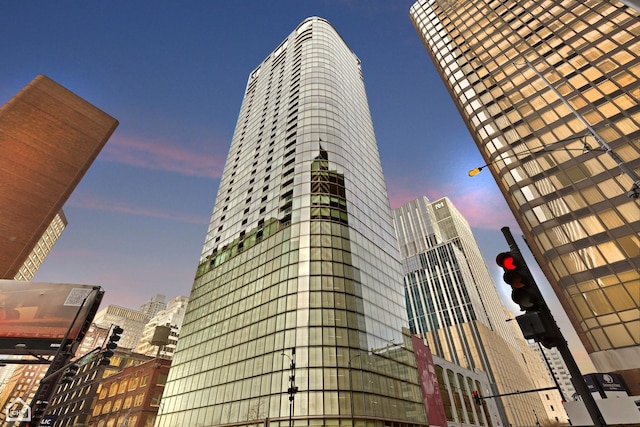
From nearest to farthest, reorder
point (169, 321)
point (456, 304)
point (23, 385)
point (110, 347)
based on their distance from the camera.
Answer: point (110, 347)
point (456, 304)
point (169, 321)
point (23, 385)

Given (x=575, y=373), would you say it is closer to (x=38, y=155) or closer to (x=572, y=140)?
(x=572, y=140)

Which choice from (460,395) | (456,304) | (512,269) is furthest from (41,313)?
(456,304)

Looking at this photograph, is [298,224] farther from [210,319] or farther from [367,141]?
[367,141]

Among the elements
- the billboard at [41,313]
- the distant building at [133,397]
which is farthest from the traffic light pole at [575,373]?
the distant building at [133,397]

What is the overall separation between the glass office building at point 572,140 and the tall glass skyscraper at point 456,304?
87765mm

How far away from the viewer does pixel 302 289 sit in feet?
142

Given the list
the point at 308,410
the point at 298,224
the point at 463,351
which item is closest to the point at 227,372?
the point at 308,410

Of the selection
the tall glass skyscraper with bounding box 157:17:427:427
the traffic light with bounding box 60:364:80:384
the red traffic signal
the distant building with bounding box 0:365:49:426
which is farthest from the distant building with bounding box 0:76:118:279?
the distant building with bounding box 0:365:49:426

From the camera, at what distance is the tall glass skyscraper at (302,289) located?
3781cm

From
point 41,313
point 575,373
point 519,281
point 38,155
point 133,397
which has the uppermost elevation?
point 38,155

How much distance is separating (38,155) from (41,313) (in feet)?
170

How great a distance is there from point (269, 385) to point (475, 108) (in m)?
46.7

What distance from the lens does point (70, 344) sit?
19.0 m

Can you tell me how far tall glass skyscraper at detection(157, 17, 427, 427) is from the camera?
124 feet
